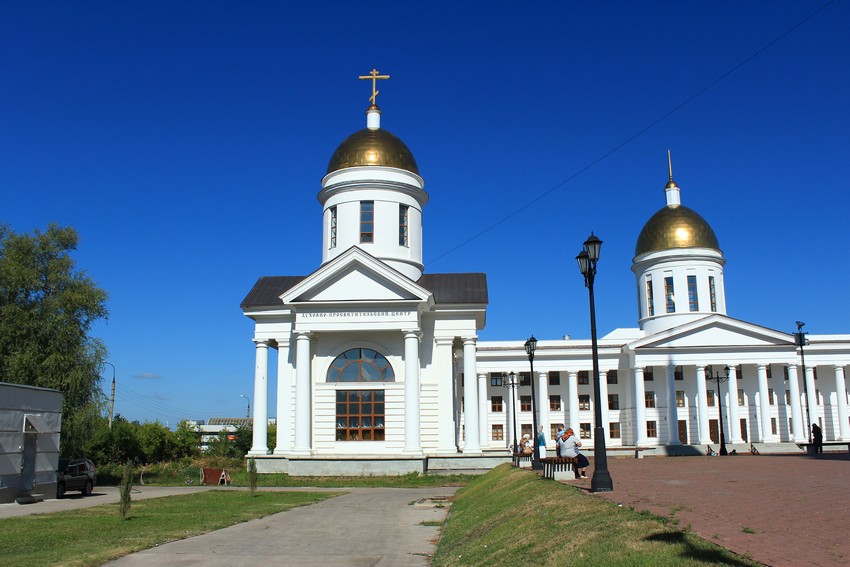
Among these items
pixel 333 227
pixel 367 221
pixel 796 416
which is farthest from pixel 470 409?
pixel 796 416

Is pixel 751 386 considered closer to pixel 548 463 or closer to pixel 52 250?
pixel 548 463

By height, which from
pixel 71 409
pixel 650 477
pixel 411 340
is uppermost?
pixel 411 340

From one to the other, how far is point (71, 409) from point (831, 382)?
55.3 m

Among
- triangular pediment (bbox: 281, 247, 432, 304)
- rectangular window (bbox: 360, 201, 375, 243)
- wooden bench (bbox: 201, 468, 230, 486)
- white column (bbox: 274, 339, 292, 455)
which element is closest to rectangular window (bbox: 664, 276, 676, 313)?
rectangular window (bbox: 360, 201, 375, 243)

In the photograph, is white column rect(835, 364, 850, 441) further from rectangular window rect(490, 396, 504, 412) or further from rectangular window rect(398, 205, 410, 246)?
rectangular window rect(398, 205, 410, 246)

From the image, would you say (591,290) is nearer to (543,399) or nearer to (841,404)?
(543,399)

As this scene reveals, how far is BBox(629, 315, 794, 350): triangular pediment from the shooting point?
53750 mm

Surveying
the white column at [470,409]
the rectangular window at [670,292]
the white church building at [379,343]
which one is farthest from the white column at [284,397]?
the rectangular window at [670,292]

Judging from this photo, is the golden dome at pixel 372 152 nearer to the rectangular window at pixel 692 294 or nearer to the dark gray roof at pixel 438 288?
the dark gray roof at pixel 438 288

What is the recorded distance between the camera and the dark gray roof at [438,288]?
34.5 m

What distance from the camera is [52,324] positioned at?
32750 mm

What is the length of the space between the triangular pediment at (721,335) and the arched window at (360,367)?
27.4m

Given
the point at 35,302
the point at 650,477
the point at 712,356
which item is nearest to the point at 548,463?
the point at 650,477

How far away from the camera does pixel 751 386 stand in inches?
2308
